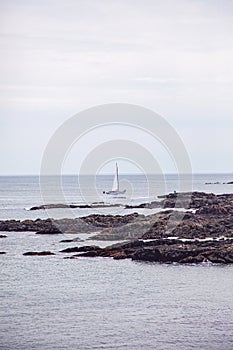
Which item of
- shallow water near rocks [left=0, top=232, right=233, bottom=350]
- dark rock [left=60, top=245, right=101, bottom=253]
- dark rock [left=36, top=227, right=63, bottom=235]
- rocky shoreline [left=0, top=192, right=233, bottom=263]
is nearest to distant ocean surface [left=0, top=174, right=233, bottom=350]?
shallow water near rocks [left=0, top=232, right=233, bottom=350]

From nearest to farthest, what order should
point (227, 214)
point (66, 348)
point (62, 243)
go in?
point (66, 348) → point (62, 243) → point (227, 214)

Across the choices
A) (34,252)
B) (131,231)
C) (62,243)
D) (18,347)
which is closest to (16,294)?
(18,347)

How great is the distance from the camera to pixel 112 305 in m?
36.8

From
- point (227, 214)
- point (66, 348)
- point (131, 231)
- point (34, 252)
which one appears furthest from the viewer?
point (227, 214)

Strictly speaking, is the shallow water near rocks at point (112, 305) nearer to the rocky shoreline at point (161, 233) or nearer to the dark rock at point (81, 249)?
the rocky shoreline at point (161, 233)

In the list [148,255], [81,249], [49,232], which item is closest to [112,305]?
[148,255]

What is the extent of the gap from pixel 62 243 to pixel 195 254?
52.6ft

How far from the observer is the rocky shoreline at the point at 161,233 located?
167 ft

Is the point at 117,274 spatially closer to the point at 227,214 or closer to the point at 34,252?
the point at 34,252

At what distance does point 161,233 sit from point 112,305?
28546 millimetres

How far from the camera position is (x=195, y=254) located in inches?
1987

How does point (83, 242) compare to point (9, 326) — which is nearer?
point (9, 326)

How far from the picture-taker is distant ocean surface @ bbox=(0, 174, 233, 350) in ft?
99.1

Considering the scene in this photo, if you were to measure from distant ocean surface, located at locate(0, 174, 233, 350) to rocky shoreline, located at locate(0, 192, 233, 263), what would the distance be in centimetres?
187
